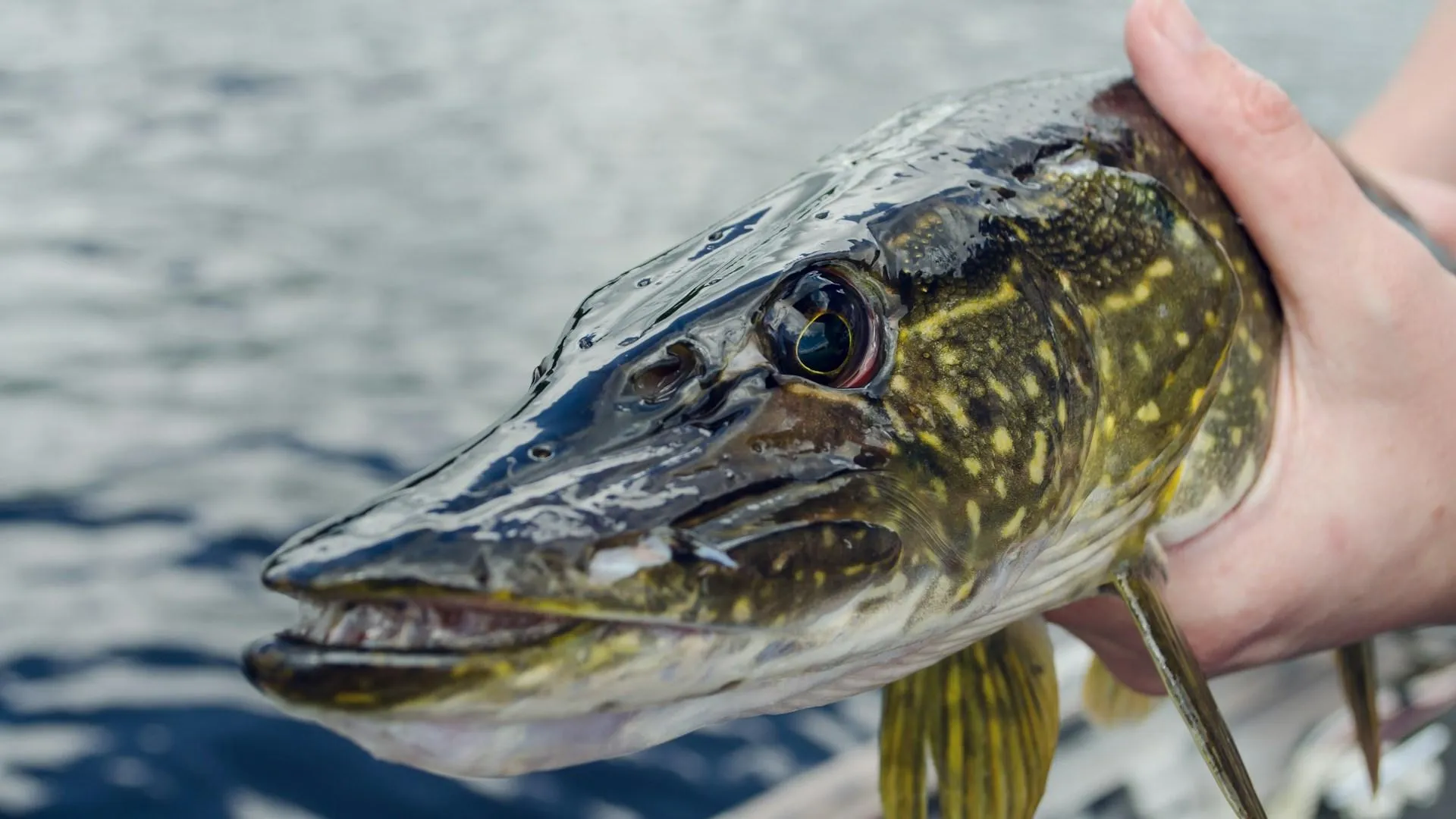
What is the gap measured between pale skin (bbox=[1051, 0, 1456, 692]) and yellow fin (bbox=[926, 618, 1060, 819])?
0.67 ft

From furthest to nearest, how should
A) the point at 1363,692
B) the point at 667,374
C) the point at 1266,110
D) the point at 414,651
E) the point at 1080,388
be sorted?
the point at 1363,692
the point at 1266,110
the point at 1080,388
the point at 667,374
the point at 414,651

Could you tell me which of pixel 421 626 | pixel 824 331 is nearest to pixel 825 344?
pixel 824 331

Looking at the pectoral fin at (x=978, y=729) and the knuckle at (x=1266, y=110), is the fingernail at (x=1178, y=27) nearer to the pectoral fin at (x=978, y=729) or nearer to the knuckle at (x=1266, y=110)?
the knuckle at (x=1266, y=110)

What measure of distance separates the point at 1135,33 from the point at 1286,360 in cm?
52

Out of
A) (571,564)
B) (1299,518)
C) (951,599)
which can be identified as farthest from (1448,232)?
(571,564)

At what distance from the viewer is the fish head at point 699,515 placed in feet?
3.03

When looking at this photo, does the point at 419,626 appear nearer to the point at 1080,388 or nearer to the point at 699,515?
the point at 699,515

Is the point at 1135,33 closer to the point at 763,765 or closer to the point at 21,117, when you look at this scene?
the point at 763,765

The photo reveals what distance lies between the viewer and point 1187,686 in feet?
4.62

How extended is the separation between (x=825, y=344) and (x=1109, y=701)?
49.9 inches

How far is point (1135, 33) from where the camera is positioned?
5.56 ft

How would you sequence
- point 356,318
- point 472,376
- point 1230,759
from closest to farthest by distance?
point 1230,759
point 472,376
point 356,318

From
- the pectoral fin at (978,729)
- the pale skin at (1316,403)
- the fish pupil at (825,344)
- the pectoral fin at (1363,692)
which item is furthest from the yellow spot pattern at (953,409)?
the pectoral fin at (1363,692)

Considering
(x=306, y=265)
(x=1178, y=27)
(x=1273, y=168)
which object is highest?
(x=306, y=265)
